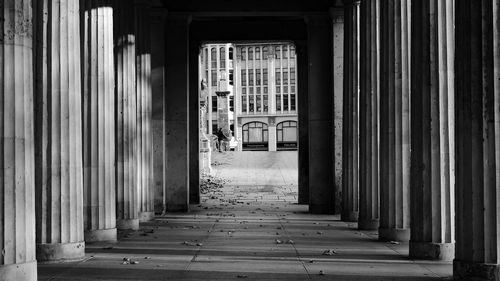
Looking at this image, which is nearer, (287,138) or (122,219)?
(122,219)

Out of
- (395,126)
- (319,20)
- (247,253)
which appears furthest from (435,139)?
(319,20)

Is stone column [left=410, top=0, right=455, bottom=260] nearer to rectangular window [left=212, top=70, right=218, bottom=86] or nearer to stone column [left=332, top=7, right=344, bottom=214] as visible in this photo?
stone column [left=332, top=7, right=344, bottom=214]

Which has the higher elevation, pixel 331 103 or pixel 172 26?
pixel 172 26

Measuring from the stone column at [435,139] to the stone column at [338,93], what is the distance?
1298 centimetres

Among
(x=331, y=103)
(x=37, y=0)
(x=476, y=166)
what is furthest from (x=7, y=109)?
(x=331, y=103)

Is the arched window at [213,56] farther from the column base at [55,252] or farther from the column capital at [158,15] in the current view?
the column base at [55,252]

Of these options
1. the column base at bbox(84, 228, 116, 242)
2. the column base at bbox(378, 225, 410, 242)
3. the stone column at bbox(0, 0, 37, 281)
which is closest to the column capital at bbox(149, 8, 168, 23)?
the column base at bbox(84, 228, 116, 242)

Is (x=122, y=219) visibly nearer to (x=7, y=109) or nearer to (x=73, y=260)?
(x=73, y=260)

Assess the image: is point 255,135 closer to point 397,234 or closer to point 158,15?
point 158,15

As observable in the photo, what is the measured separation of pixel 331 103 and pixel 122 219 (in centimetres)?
981

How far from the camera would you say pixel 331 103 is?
2614 centimetres

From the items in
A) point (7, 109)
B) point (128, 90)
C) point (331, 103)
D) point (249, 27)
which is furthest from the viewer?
point (249, 27)

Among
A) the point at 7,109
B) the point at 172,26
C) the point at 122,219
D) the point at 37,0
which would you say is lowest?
the point at 122,219

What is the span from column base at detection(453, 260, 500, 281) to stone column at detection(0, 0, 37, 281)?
17.0 ft
